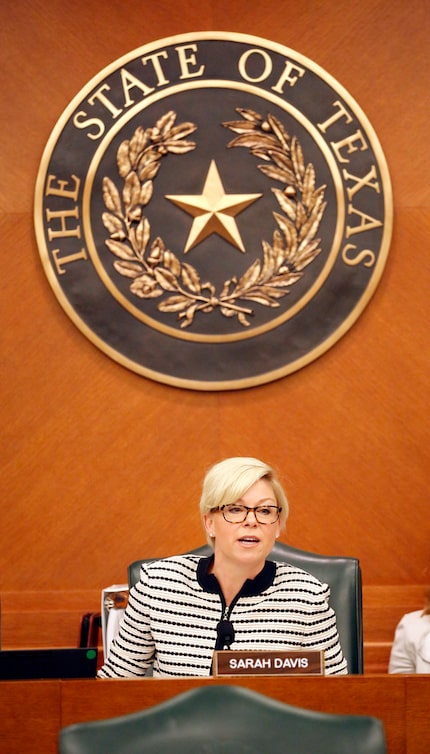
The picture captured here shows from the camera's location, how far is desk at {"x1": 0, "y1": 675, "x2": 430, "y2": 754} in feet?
6.07

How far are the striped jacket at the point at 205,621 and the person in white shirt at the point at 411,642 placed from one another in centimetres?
109

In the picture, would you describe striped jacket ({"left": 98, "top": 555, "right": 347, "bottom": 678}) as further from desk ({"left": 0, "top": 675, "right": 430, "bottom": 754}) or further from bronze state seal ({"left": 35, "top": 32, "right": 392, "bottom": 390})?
bronze state seal ({"left": 35, "top": 32, "right": 392, "bottom": 390})

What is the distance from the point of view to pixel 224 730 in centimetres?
135

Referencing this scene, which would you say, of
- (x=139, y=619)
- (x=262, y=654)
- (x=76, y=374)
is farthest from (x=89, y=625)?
(x=262, y=654)

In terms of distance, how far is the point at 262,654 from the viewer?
2037 millimetres

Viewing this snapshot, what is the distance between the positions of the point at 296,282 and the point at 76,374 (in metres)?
0.98

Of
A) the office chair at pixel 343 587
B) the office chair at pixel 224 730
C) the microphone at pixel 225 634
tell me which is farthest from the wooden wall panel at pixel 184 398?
the office chair at pixel 224 730

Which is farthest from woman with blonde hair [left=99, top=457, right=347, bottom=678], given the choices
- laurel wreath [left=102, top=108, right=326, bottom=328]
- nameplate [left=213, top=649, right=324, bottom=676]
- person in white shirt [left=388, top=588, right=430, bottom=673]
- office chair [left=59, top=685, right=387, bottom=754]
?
laurel wreath [left=102, top=108, right=326, bottom=328]

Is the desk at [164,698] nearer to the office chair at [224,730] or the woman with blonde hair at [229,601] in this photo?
the office chair at [224,730]

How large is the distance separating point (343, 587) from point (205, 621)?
58 centimetres

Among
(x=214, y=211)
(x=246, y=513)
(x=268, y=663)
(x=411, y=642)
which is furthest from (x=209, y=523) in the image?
(x=214, y=211)

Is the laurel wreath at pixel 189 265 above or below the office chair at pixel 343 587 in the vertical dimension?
above

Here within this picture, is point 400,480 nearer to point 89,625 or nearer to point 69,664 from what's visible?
point 89,625

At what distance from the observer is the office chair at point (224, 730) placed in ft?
4.41
